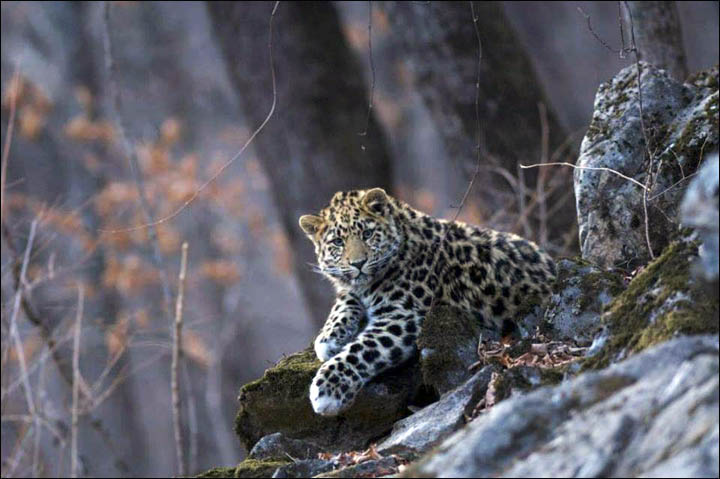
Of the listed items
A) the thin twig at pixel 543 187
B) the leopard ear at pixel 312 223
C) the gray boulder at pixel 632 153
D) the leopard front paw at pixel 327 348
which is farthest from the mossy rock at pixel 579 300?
the thin twig at pixel 543 187

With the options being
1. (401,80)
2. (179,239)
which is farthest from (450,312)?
(401,80)

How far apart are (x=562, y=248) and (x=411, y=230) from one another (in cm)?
337

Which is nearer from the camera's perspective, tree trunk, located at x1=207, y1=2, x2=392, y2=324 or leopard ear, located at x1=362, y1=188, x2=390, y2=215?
leopard ear, located at x1=362, y1=188, x2=390, y2=215

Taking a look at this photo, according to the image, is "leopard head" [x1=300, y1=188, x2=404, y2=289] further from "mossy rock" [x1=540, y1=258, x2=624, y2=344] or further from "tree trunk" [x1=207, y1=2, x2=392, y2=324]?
"tree trunk" [x1=207, y1=2, x2=392, y2=324]

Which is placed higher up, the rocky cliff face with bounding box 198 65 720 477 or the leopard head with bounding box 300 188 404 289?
the leopard head with bounding box 300 188 404 289

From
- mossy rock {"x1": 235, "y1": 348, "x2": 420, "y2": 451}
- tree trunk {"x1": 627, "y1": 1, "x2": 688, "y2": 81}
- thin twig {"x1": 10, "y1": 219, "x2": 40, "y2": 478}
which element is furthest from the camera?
tree trunk {"x1": 627, "y1": 1, "x2": 688, "y2": 81}

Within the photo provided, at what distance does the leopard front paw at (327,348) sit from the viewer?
303 inches

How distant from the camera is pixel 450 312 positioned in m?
7.34

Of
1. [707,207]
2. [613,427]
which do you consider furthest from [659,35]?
[613,427]

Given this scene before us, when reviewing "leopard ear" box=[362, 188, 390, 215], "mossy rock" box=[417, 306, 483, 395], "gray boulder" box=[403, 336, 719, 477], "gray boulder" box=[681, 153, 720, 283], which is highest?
"leopard ear" box=[362, 188, 390, 215]

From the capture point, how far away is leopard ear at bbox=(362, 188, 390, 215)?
818cm

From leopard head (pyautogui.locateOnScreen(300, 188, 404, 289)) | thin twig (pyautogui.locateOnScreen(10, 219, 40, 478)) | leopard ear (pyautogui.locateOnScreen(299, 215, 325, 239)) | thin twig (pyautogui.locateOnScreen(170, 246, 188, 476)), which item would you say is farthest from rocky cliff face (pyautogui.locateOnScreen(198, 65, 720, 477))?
thin twig (pyautogui.locateOnScreen(10, 219, 40, 478))

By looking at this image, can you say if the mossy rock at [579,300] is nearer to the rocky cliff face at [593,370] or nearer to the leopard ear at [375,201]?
the rocky cliff face at [593,370]

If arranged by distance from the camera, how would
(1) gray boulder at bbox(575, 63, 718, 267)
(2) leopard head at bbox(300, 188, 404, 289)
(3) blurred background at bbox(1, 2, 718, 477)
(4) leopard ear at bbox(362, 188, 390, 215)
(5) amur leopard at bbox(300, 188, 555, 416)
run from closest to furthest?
(1) gray boulder at bbox(575, 63, 718, 267)
(5) amur leopard at bbox(300, 188, 555, 416)
(2) leopard head at bbox(300, 188, 404, 289)
(4) leopard ear at bbox(362, 188, 390, 215)
(3) blurred background at bbox(1, 2, 718, 477)
